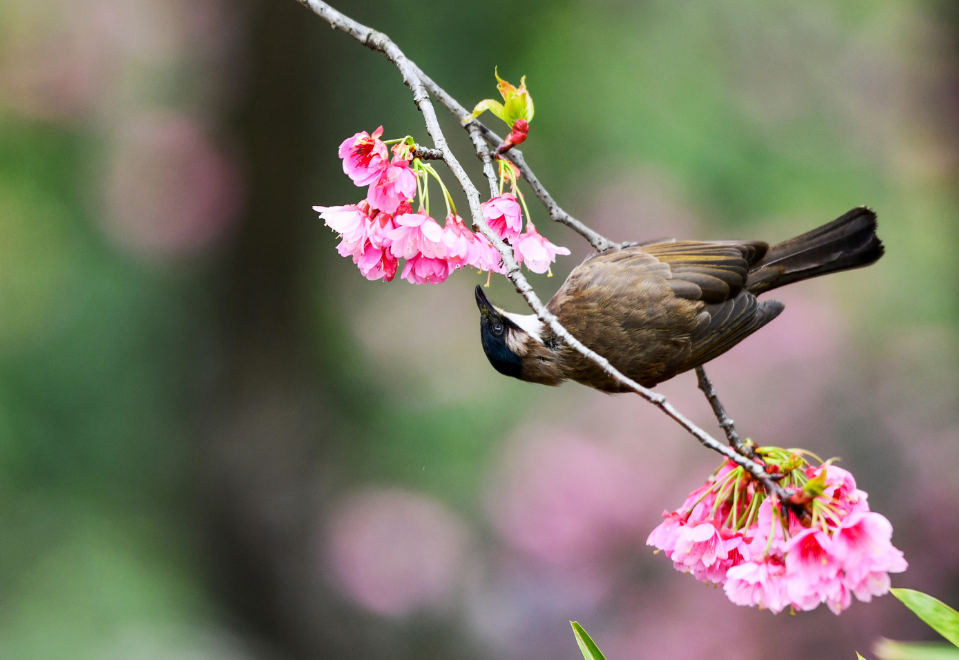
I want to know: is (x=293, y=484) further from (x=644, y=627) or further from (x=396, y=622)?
(x=644, y=627)

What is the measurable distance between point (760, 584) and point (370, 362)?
224 centimetres

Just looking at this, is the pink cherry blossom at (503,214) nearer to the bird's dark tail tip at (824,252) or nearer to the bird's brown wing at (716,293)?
the bird's brown wing at (716,293)

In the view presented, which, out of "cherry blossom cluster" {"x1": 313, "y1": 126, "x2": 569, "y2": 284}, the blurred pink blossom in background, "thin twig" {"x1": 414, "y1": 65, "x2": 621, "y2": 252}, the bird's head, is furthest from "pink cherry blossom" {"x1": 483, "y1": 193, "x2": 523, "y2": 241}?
the blurred pink blossom in background

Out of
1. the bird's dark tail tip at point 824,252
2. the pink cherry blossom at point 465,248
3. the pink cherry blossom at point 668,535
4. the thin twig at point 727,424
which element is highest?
the bird's dark tail tip at point 824,252

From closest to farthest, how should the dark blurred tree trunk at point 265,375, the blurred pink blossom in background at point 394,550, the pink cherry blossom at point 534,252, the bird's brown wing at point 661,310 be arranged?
the pink cherry blossom at point 534,252, the bird's brown wing at point 661,310, the dark blurred tree trunk at point 265,375, the blurred pink blossom in background at point 394,550

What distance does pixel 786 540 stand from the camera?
0.93 metres

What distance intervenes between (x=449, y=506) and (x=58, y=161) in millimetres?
1967

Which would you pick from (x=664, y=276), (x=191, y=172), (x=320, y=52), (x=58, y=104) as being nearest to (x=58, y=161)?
(x=58, y=104)

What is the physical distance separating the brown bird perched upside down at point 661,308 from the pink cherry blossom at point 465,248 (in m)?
0.47

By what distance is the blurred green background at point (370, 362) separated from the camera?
276 centimetres

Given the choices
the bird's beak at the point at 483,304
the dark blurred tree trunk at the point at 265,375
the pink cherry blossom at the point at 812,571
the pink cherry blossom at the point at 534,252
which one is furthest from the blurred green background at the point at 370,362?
the pink cherry blossom at the point at 812,571

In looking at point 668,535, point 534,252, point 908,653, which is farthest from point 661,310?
point 908,653

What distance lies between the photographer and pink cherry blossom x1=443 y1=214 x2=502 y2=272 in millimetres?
1039

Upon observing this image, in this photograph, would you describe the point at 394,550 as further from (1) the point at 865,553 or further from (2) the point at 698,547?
(1) the point at 865,553
